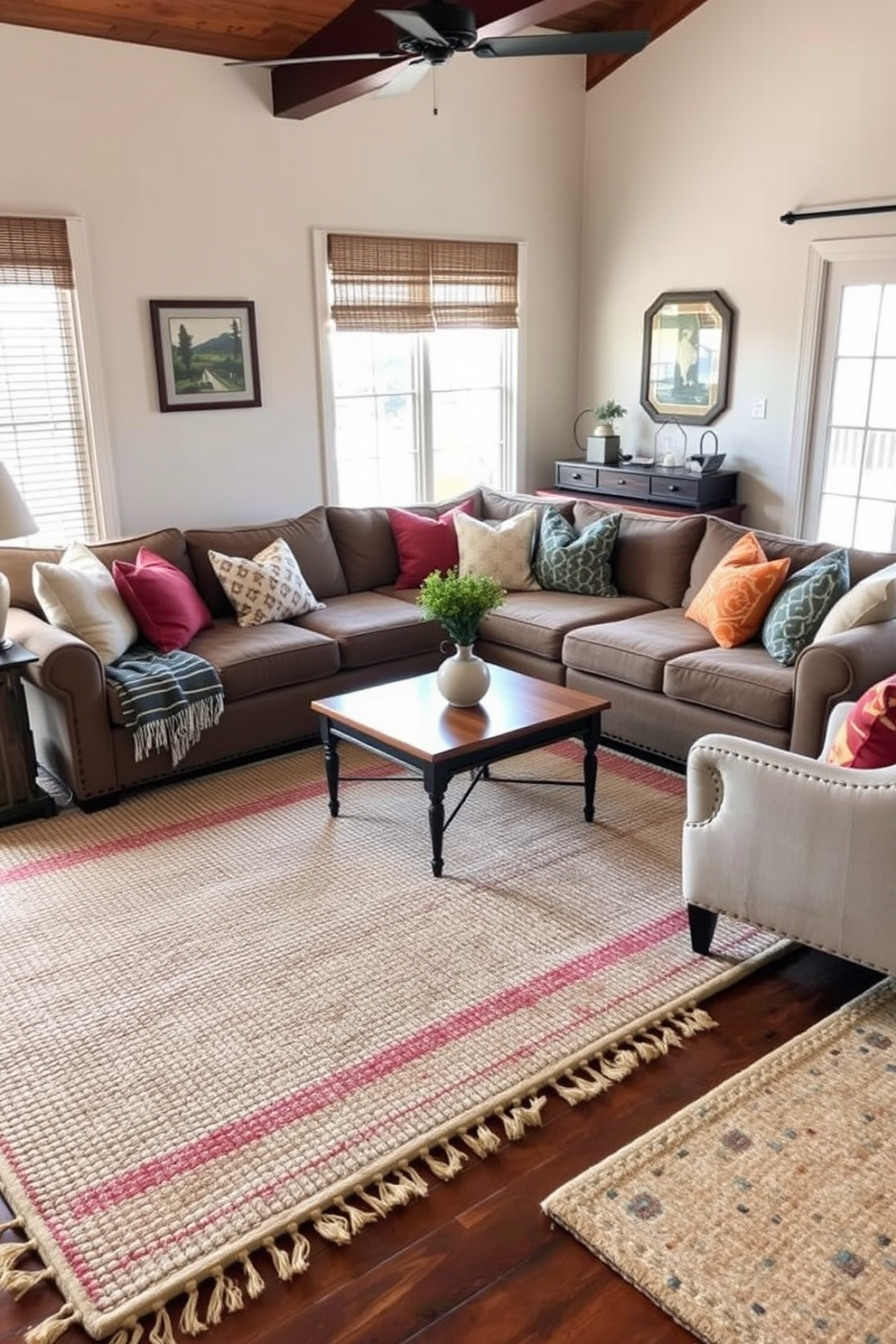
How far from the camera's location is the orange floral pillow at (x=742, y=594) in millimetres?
4148

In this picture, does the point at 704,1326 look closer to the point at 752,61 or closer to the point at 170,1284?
the point at 170,1284

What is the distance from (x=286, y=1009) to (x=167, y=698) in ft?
5.17

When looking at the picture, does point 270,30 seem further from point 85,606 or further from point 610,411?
point 85,606

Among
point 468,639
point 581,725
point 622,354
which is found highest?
point 622,354

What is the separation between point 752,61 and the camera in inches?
215

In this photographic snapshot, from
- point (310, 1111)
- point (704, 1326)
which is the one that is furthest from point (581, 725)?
point (704, 1326)

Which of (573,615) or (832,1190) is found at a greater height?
(573,615)

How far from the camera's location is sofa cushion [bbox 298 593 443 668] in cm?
464

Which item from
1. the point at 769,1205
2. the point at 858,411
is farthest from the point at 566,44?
the point at 769,1205

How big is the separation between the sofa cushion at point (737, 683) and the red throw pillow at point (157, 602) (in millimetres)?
1978

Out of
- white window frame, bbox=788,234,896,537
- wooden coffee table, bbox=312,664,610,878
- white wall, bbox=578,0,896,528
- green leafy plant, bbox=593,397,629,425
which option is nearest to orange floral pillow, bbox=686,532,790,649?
wooden coffee table, bbox=312,664,610,878

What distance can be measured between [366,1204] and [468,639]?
190 cm

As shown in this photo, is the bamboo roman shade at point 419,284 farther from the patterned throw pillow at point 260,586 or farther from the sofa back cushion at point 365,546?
the patterned throw pillow at point 260,586

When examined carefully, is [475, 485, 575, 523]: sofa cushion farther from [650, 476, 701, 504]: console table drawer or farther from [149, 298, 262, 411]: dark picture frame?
[149, 298, 262, 411]: dark picture frame
